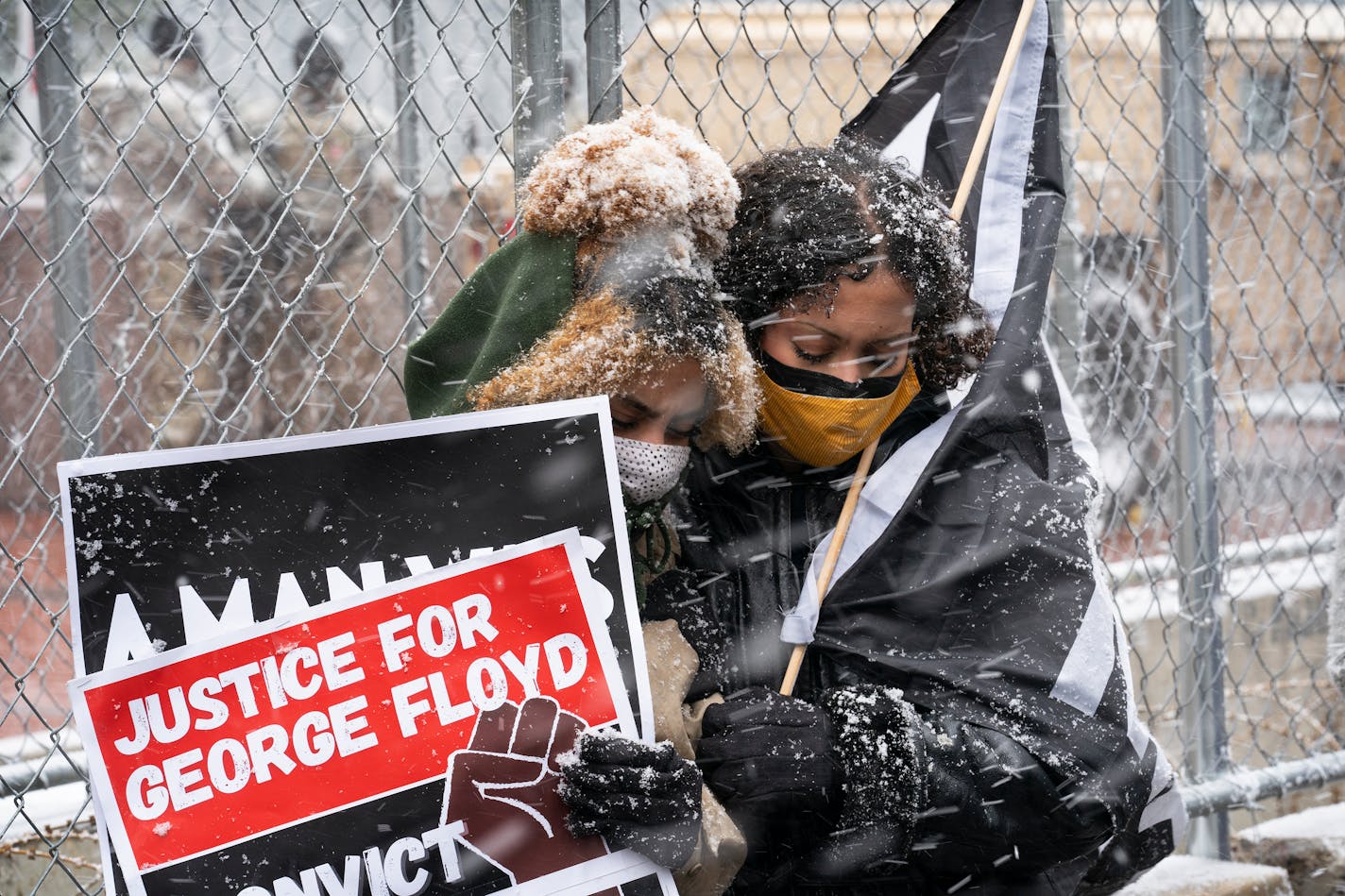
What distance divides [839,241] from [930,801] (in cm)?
77

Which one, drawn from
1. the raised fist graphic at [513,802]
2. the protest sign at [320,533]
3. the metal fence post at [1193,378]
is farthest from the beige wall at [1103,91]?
the raised fist graphic at [513,802]

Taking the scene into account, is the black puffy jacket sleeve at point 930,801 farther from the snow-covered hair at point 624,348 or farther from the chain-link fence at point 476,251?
the chain-link fence at point 476,251

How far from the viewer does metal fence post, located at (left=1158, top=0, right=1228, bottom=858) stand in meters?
3.05

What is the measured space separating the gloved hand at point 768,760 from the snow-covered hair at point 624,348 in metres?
0.43

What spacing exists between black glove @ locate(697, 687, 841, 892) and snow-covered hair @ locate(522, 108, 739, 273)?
604mm

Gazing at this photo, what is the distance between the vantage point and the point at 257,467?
5.02 feet

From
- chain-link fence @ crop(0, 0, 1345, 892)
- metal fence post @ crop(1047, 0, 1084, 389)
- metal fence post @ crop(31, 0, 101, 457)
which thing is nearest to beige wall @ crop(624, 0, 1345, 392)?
chain-link fence @ crop(0, 0, 1345, 892)

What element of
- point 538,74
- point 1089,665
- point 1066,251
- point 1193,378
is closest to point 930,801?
point 1089,665

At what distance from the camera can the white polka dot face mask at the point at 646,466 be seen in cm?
170

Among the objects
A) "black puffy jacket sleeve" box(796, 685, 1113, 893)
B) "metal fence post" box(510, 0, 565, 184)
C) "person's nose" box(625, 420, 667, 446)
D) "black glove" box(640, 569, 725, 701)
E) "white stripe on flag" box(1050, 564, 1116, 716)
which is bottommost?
"black puffy jacket sleeve" box(796, 685, 1113, 893)

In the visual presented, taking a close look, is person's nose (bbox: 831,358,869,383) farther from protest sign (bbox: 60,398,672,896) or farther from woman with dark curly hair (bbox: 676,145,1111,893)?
protest sign (bbox: 60,398,672,896)

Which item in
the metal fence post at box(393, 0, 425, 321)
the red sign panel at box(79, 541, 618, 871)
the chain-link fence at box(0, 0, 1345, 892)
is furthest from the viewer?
the metal fence post at box(393, 0, 425, 321)

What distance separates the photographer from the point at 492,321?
1.71m

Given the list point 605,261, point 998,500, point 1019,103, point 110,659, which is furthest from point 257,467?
point 1019,103
